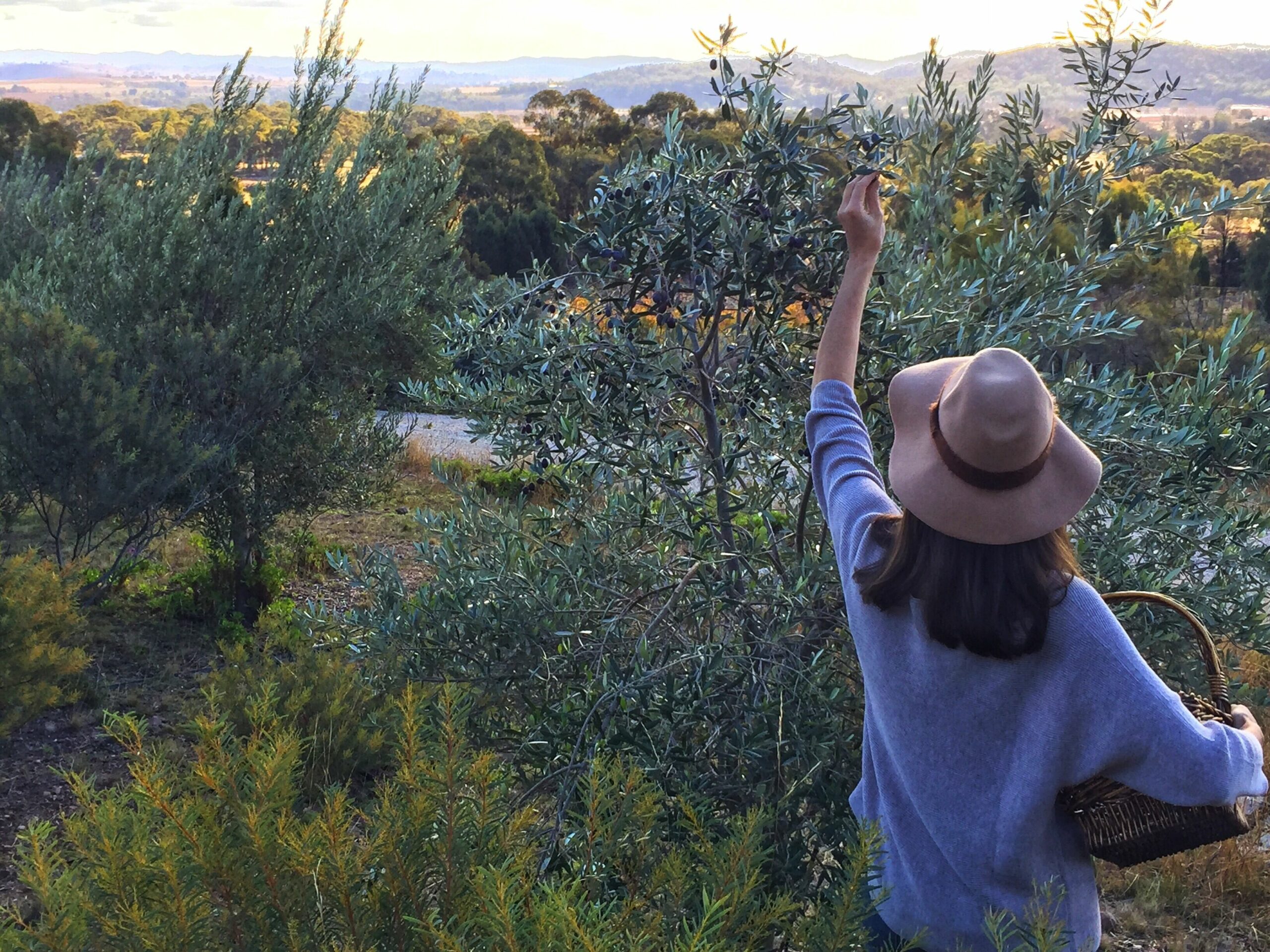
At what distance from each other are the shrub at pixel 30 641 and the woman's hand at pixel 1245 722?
4.79m

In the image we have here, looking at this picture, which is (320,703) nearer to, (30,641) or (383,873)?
(30,641)

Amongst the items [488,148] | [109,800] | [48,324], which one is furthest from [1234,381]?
[488,148]

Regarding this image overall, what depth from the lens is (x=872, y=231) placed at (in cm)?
200

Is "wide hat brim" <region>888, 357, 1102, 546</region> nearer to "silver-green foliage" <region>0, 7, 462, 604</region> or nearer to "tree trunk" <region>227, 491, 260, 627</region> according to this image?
"silver-green foliage" <region>0, 7, 462, 604</region>

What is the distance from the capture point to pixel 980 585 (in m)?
1.49

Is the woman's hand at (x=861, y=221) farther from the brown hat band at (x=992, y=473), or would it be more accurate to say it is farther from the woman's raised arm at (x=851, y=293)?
the brown hat band at (x=992, y=473)

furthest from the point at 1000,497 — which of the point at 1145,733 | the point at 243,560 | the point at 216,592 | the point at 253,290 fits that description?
the point at 216,592

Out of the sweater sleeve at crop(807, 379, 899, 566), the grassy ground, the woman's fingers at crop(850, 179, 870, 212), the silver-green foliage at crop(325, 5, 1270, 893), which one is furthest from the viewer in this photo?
the grassy ground

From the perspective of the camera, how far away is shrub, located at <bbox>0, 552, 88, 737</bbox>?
4688 mm

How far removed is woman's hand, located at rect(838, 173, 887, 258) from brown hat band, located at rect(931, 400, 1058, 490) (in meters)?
0.57

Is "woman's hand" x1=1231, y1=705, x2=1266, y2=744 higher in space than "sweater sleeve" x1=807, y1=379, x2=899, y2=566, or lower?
lower

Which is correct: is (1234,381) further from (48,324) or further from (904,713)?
(48,324)

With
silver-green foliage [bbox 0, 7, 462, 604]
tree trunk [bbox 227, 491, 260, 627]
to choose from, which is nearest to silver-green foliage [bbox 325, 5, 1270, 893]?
silver-green foliage [bbox 0, 7, 462, 604]

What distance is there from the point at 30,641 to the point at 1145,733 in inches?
189
